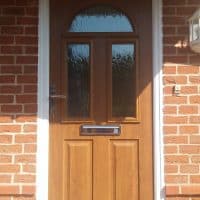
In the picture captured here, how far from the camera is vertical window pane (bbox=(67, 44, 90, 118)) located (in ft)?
14.9

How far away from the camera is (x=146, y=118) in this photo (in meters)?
4.54

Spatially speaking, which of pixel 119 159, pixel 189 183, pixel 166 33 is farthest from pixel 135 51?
pixel 189 183

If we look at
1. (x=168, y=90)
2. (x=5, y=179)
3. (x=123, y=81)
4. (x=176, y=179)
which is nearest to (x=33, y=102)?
(x=5, y=179)

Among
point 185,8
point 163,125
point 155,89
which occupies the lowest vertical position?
point 163,125

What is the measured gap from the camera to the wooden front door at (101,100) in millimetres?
4508

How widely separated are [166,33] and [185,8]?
0.93 ft

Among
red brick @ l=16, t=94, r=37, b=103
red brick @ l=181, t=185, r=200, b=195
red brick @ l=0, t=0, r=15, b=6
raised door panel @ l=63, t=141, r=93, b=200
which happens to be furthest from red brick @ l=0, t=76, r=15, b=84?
red brick @ l=181, t=185, r=200, b=195

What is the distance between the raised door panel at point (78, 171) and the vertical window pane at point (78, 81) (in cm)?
29

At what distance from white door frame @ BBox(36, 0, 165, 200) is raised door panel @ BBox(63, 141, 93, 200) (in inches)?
7.2

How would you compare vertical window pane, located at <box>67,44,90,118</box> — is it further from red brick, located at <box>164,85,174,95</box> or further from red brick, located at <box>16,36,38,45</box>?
red brick, located at <box>164,85,174,95</box>

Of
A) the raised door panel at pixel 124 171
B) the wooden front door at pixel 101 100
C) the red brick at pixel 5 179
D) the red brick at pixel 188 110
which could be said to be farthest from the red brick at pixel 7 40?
the red brick at pixel 188 110

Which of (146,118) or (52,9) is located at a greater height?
(52,9)

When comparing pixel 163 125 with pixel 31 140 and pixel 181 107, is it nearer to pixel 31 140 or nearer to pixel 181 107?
pixel 181 107

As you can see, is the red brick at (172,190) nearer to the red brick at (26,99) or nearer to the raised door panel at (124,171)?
the raised door panel at (124,171)
